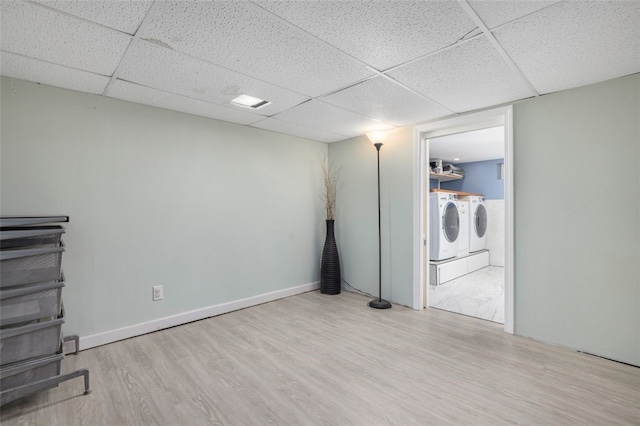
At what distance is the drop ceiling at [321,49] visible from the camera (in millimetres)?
1394

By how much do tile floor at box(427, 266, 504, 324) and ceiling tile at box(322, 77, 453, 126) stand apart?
81.2 inches

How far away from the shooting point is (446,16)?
4.69ft

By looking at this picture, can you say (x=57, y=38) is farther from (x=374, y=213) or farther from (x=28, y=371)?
(x=374, y=213)

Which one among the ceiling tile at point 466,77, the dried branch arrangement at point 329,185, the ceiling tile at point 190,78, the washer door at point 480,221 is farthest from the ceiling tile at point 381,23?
Answer: the washer door at point 480,221

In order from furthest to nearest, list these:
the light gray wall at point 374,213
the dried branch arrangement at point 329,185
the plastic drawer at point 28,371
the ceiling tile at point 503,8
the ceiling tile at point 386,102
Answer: the dried branch arrangement at point 329,185, the light gray wall at point 374,213, the ceiling tile at point 386,102, the plastic drawer at point 28,371, the ceiling tile at point 503,8

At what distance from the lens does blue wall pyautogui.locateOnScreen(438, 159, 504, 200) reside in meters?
5.95

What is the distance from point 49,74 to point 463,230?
5.46 m

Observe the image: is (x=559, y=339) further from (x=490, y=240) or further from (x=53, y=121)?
(x=53, y=121)

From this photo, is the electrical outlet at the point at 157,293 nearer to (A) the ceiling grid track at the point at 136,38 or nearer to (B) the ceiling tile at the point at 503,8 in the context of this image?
(A) the ceiling grid track at the point at 136,38

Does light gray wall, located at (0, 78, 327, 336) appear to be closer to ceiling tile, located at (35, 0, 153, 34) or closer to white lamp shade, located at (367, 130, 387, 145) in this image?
white lamp shade, located at (367, 130, 387, 145)

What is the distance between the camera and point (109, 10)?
1388 millimetres

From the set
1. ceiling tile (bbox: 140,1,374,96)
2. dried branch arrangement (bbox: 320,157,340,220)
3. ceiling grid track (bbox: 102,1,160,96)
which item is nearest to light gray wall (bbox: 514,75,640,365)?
ceiling tile (bbox: 140,1,374,96)

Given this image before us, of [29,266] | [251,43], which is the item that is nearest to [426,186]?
[251,43]

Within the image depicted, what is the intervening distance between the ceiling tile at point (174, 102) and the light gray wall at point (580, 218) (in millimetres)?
2559
